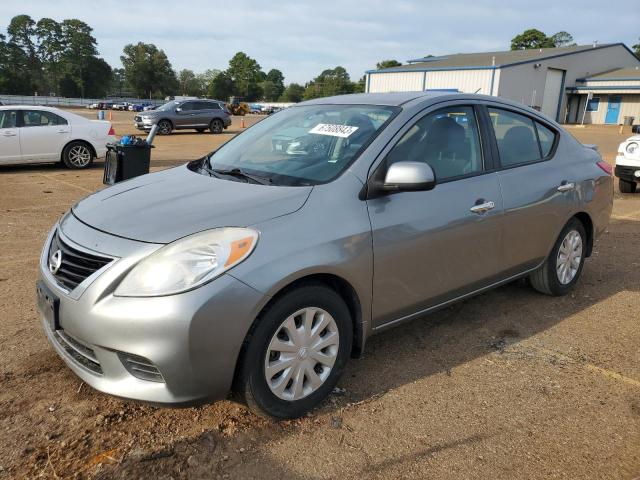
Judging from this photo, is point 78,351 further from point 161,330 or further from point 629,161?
point 629,161

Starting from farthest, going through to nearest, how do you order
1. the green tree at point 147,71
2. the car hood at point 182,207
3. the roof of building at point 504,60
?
the green tree at point 147,71 < the roof of building at point 504,60 < the car hood at point 182,207

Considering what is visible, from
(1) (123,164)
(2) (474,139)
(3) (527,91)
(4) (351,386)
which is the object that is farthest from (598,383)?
(3) (527,91)

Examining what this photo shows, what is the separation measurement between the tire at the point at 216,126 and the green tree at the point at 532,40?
72.9 metres

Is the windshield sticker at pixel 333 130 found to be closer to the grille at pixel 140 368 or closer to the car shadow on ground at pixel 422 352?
the car shadow on ground at pixel 422 352

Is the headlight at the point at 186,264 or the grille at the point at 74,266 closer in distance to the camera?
the headlight at the point at 186,264

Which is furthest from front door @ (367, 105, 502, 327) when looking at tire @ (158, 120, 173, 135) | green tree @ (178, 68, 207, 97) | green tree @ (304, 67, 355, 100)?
green tree @ (178, 68, 207, 97)

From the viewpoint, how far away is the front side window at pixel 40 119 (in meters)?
11.1

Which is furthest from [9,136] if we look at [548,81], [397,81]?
[548,81]

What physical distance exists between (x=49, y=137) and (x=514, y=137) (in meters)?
10.5

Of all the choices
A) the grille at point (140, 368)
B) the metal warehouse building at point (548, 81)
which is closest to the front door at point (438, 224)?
the grille at point (140, 368)

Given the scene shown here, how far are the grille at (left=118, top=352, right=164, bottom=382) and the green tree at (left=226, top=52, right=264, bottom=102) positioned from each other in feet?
356

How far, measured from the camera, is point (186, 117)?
24562mm

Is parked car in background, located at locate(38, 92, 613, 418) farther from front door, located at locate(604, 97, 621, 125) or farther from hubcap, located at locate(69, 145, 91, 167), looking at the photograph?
front door, located at locate(604, 97, 621, 125)

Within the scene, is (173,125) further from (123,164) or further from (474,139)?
(474,139)
